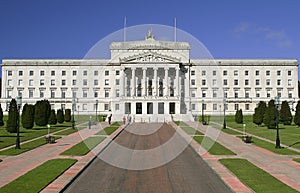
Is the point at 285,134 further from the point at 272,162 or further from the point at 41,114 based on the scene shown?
the point at 41,114

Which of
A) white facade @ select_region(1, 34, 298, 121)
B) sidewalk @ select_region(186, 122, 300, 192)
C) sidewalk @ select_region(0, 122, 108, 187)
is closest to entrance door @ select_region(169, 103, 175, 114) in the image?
white facade @ select_region(1, 34, 298, 121)

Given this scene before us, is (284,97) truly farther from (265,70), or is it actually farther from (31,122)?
(31,122)

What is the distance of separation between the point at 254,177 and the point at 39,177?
12.0 metres

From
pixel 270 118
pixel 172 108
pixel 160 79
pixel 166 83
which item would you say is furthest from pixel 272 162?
pixel 160 79

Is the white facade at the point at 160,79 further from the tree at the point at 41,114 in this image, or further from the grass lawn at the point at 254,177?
the grass lawn at the point at 254,177

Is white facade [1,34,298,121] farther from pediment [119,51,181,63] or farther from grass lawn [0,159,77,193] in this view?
grass lawn [0,159,77,193]

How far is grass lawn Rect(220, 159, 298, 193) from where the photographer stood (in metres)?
17.2

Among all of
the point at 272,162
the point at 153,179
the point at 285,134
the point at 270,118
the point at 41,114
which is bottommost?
the point at 153,179

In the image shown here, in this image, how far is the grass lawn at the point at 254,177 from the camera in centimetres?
1722

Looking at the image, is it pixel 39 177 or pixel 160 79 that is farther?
pixel 160 79

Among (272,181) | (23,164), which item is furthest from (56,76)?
(272,181)

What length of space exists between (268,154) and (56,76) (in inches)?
3826

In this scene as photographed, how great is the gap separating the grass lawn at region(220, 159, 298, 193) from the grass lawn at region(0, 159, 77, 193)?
10467 millimetres

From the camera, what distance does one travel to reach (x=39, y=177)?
1980cm
